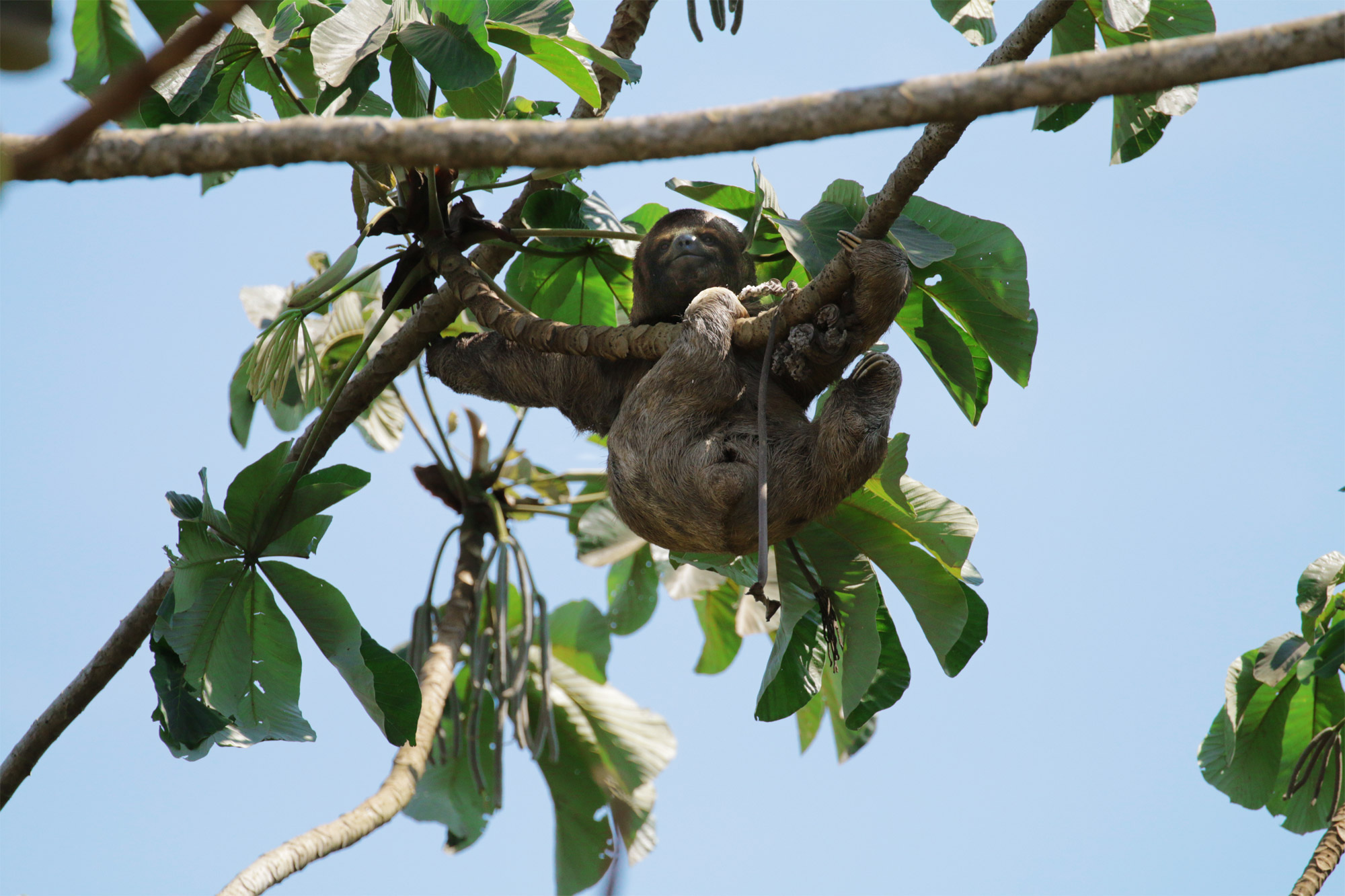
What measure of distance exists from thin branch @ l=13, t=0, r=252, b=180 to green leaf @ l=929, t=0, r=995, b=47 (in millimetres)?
3259

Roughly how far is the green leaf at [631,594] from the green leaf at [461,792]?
0.85 m

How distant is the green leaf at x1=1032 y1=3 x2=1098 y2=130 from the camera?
140 inches

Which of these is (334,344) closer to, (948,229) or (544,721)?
(544,721)

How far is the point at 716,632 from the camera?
587 cm

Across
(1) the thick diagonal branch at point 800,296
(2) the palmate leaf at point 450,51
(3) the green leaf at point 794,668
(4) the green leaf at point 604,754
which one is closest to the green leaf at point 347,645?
(1) the thick diagonal branch at point 800,296

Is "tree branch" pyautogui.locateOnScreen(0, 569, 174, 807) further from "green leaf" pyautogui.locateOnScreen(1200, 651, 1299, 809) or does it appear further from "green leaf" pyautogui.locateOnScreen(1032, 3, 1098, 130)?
"green leaf" pyautogui.locateOnScreen(1200, 651, 1299, 809)

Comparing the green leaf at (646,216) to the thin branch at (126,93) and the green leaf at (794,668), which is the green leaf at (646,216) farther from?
the thin branch at (126,93)

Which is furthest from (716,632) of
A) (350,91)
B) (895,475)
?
(350,91)

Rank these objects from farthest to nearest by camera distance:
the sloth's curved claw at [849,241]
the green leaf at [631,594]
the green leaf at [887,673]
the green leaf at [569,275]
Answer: the green leaf at [631,594], the green leaf at [569,275], the green leaf at [887,673], the sloth's curved claw at [849,241]

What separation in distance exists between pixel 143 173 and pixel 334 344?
429 centimetres

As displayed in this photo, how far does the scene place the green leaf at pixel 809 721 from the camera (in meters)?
5.30

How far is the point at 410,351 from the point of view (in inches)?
159

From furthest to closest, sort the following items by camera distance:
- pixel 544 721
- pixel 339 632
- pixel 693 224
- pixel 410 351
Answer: pixel 544 721 < pixel 410 351 < pixel 693 224 < pixel 339 632

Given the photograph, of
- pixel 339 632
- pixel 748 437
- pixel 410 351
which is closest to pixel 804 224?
pixel 748 437
